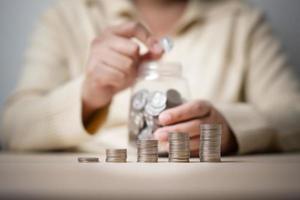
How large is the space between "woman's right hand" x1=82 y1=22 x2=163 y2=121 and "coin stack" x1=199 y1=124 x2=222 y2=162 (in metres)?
0.26

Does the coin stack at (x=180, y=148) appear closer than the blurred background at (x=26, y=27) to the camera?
Yes

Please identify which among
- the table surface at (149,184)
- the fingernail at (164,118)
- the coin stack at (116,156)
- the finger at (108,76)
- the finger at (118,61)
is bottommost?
the table surface at (149,184)

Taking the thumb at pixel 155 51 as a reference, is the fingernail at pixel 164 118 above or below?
below

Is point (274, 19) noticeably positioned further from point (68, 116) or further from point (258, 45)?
point (68, 116)

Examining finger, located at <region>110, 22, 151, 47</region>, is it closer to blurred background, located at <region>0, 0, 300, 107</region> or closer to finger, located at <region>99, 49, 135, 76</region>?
finger, located at <region>99, 49, 135, 76</region>

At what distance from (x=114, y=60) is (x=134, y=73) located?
37mm

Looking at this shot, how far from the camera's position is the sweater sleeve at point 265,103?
0.84 metres

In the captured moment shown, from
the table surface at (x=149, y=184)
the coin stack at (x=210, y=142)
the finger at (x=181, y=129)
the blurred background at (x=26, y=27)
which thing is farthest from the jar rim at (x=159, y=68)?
the blurred background at (x=26, y=27)

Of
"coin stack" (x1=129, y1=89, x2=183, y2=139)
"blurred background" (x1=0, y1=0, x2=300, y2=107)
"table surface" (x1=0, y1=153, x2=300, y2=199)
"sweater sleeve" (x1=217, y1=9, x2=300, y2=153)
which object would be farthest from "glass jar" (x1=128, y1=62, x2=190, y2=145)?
"blurred background" (x1=0, y1=0, x2=300, y2=107)

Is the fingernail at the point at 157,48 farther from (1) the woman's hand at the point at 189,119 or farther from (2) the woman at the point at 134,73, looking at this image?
(1) the woman's hand at the point at 189,119

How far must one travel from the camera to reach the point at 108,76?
830 mm

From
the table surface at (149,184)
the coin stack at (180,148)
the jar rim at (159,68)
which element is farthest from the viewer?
the jar rim at (159,68)

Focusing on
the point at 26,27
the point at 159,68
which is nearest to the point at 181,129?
the point at 159,68

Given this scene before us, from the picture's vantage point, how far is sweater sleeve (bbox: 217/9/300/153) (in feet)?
2.75
